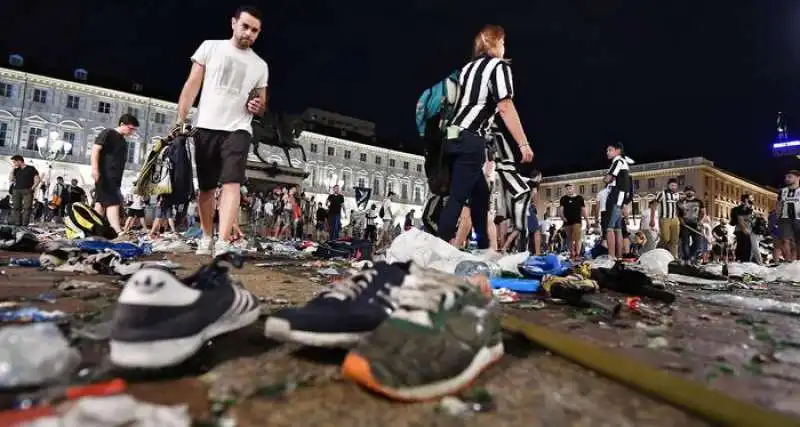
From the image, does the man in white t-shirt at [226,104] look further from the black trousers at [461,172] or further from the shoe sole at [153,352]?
the shoe sole at [153,352]

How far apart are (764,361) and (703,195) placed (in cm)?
6669

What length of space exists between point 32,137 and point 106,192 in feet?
149

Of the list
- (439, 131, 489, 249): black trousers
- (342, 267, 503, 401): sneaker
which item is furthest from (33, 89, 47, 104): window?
(342, 267, 503, 401): sneaker

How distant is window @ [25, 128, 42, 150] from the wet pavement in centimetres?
4947

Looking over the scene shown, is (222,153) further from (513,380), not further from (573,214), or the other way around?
(573,214)

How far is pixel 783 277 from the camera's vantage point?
223 inches

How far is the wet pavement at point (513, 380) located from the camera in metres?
0.95

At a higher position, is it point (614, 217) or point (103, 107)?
point (103, 107)

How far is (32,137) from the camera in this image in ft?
133

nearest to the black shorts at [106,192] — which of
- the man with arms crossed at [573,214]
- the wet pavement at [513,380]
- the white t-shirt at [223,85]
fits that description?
the white t-shirt at [223,85]

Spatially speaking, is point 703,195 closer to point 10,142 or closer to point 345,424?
point 345,424

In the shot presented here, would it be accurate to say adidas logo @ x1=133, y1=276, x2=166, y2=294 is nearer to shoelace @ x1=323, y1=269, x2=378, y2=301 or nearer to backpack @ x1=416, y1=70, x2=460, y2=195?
shoelace @ x1=323, y1=269, x2=378, y2=301

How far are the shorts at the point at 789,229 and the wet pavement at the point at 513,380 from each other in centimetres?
889

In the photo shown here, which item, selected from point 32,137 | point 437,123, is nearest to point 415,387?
point 437,123
